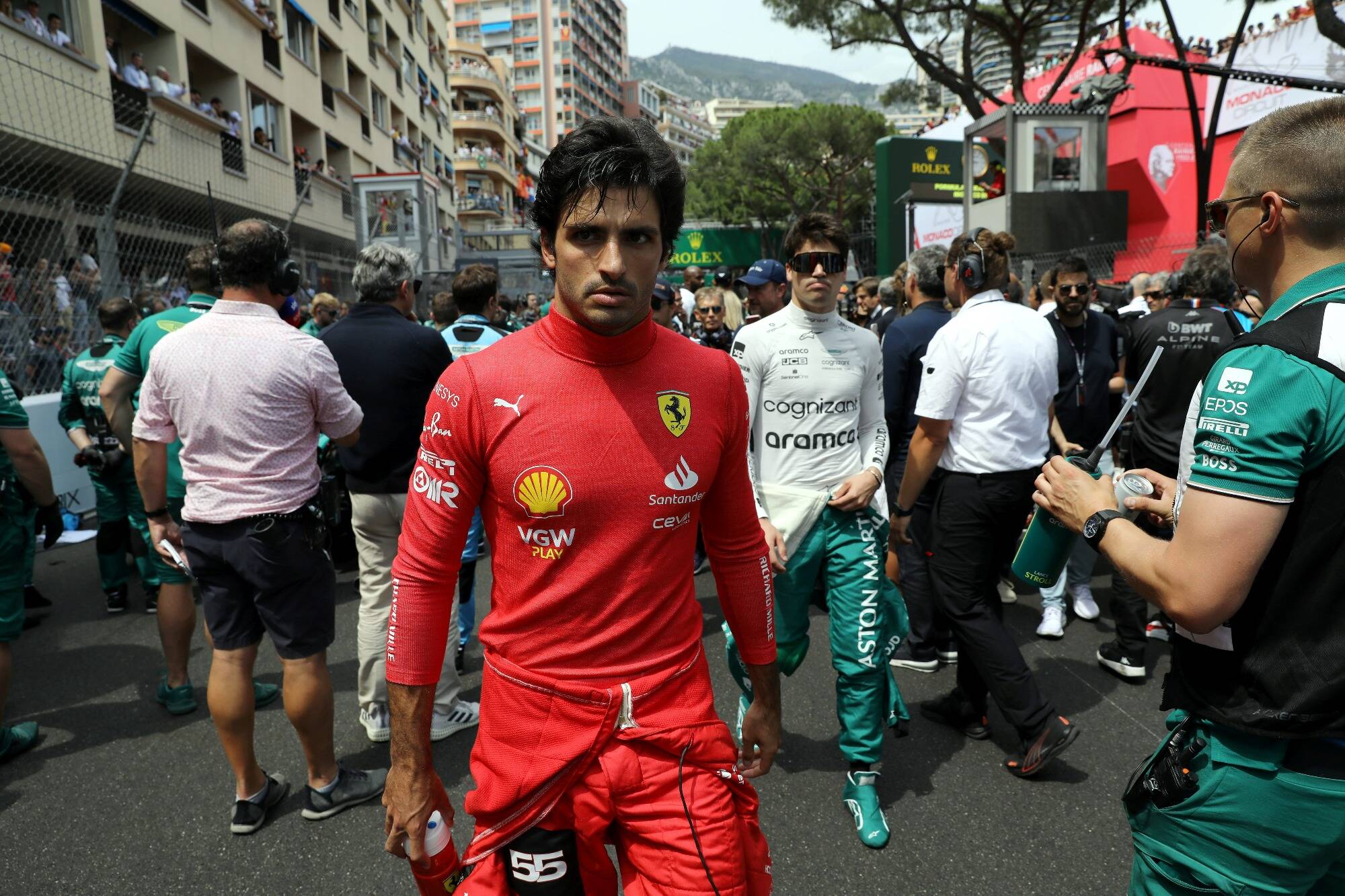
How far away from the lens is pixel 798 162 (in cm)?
4688

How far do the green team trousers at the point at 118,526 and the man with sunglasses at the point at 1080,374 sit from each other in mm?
5613

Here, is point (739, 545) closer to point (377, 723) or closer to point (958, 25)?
point (377, 723)

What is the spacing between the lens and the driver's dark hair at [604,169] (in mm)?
1577

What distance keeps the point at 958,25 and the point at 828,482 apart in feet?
69.7

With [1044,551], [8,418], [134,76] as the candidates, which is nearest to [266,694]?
[8,418]

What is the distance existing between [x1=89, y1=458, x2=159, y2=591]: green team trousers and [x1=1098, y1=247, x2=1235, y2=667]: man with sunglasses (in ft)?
18.5

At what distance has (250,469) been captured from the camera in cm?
294

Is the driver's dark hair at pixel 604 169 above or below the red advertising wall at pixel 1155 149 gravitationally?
below

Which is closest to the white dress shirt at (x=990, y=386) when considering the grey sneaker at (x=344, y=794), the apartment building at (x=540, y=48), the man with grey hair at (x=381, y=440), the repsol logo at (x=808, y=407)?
the repsol logo at (x=808, y=407)

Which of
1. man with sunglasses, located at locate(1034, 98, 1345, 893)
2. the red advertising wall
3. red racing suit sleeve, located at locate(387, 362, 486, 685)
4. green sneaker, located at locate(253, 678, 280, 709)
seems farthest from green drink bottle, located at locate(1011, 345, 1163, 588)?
the red advertising wall

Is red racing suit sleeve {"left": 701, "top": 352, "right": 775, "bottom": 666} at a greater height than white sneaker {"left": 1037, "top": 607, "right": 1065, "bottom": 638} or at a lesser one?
greater

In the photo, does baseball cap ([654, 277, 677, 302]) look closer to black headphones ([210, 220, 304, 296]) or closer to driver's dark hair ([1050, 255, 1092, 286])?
driver's dark hair ([1050, 255, 1092, 286])

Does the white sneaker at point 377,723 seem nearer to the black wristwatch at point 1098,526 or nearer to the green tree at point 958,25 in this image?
the black wristwatch at point 1098,526

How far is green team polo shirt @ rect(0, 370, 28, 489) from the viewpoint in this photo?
3.37 m
